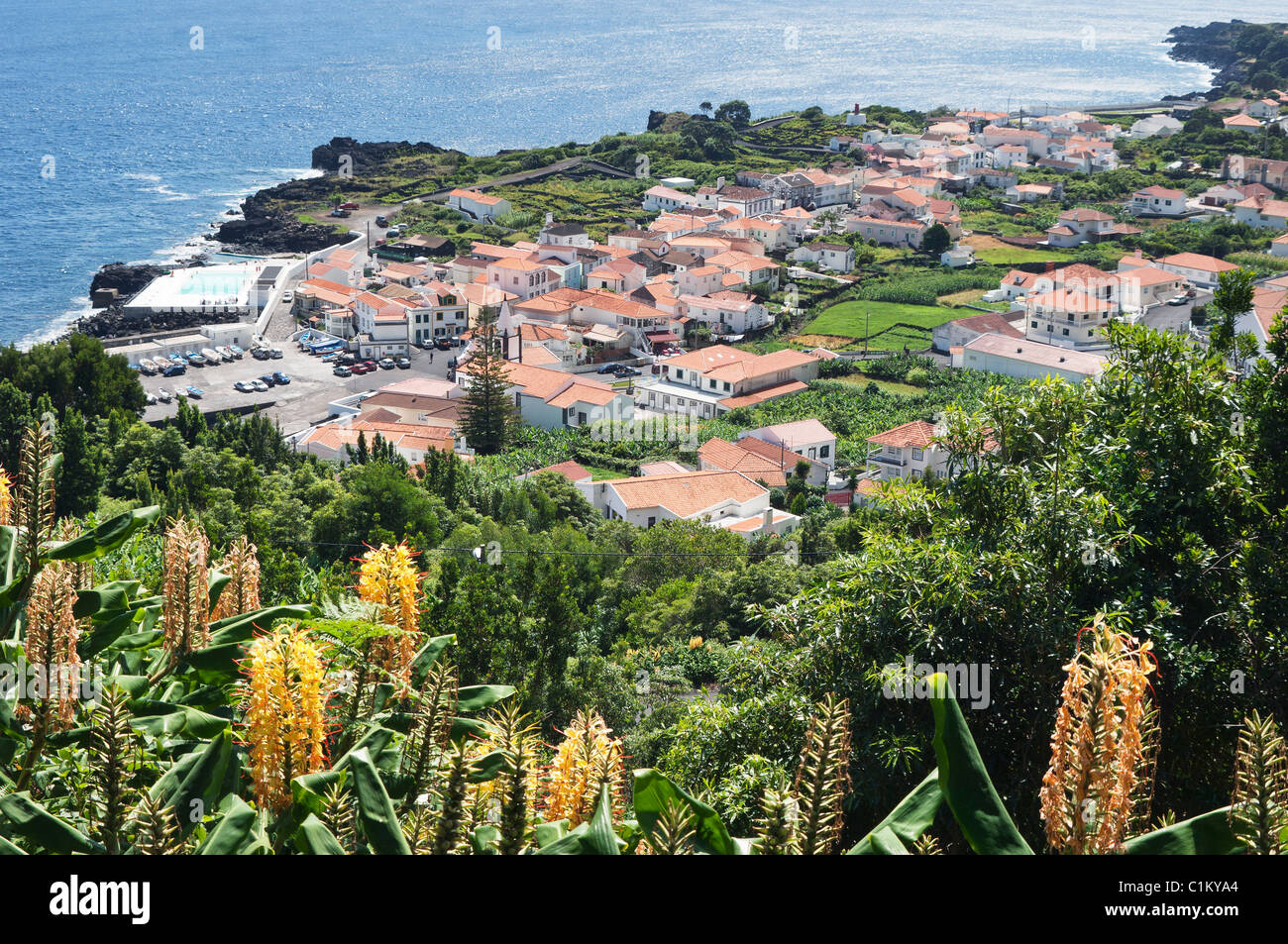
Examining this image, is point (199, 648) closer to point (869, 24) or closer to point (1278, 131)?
point (1278, 131)

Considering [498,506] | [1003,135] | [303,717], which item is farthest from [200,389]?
[1003,135]

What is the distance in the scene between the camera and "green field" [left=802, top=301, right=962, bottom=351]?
115 feet

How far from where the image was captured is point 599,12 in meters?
Answer: 117

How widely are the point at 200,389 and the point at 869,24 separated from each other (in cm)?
9533

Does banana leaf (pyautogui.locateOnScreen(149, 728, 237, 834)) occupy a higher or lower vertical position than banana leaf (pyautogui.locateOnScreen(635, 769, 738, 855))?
lower

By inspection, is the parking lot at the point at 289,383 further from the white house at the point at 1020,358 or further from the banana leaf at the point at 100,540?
the banana leaf at the point at 100,540

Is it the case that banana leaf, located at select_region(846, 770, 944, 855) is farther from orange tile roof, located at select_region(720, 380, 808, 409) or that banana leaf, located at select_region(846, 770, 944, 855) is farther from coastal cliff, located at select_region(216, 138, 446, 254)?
coastal cliff, located at select_region(216, 138, 446, 254)

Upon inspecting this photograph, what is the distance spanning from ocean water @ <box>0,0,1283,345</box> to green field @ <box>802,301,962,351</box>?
2211 cm

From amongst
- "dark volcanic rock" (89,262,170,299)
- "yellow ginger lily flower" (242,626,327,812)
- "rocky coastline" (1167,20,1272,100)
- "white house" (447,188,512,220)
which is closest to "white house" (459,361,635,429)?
"dark volcanic rock" (89,262,170,299)

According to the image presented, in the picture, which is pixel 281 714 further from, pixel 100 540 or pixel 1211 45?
pixel 1211 45

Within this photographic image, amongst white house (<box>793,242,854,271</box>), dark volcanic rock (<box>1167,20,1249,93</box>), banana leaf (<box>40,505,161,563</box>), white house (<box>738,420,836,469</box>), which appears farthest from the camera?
dark volcanic rock (<box>1167,20,1249,93</box>)

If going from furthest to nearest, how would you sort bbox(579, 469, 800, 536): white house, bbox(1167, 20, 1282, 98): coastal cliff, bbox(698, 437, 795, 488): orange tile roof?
bbox(1167, 20, 1282, 98): coastal cliff → bbox(698, 437, 795, 488): orange tile roof → bbox(579, 469, 800, 536): white house
